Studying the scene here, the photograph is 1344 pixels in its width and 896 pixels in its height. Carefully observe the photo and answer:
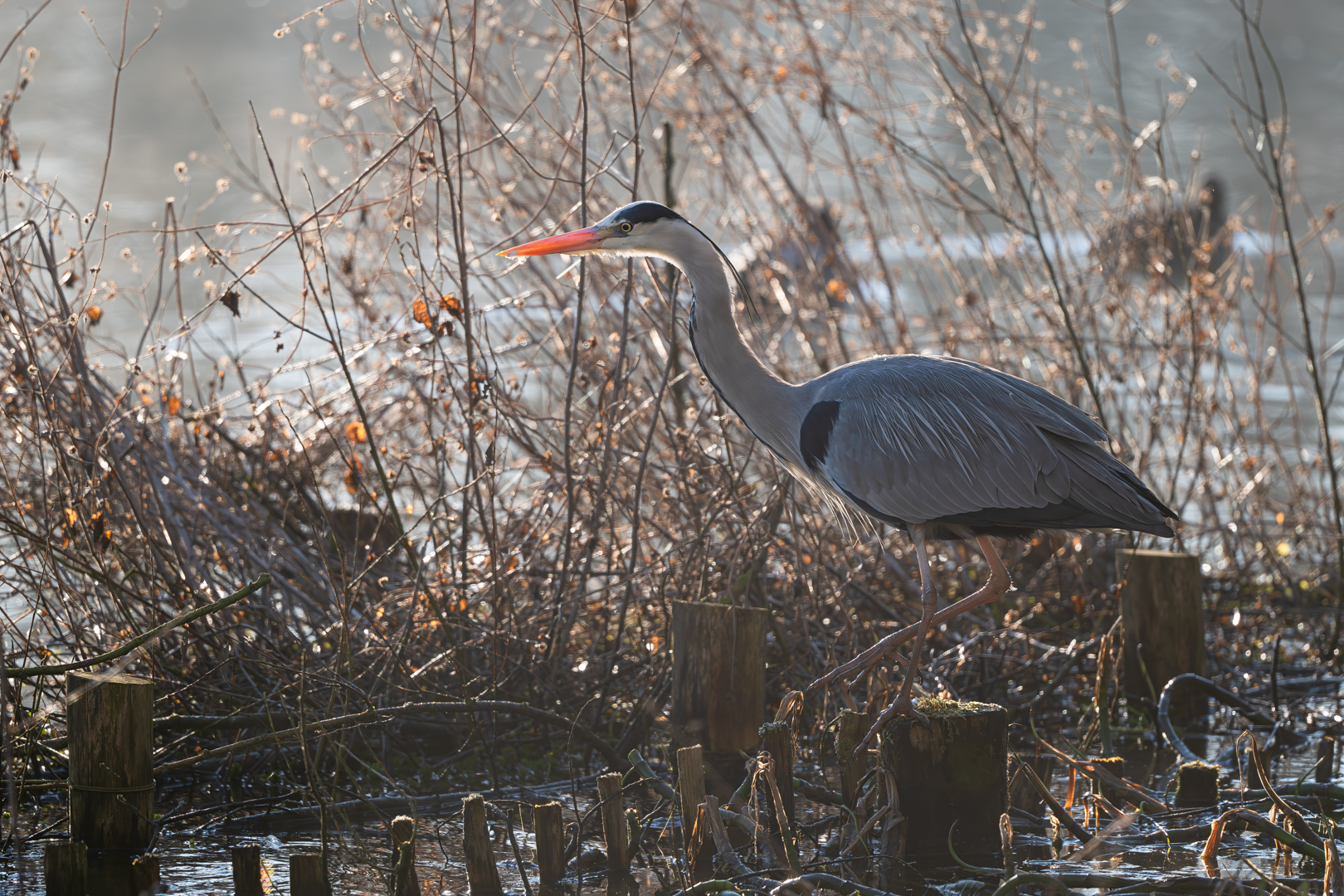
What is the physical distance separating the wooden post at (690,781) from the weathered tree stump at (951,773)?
54 centimetres

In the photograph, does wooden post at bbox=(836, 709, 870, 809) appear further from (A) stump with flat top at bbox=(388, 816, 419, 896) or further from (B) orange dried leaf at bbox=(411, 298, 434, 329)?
(B) orange dried leaf at bbox=(411, 298, 434, 329)

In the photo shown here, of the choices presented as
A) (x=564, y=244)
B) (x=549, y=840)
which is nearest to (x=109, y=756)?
(x=549, y=840)

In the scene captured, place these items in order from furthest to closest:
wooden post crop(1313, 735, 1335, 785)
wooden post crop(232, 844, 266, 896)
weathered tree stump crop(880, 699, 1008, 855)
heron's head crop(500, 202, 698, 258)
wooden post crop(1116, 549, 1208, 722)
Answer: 1. wooden post crop(1116, 549, 1208, 722)
2. wooden post crop(1313, 735, 1335, 785)
3. heron's head crop(500, 202, 698, 258)
4. weathered tree stump crop(880, 699, 1008, 855)
5. wooden post crop(232, 844, 266, 896)

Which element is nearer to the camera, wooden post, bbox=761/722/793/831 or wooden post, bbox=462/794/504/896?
wooden post, bbox=462/794/504/896

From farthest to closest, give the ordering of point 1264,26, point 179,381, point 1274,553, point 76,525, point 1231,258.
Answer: point 1264,26 → point 1231,258 → point 1274,553 → point 179,381 → point 76,525

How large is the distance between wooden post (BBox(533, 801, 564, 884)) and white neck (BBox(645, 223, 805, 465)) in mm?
1450

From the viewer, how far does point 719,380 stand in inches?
167

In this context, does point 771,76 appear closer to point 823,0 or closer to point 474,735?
point 823,0

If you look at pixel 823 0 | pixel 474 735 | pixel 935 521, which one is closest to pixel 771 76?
pixel 823 0

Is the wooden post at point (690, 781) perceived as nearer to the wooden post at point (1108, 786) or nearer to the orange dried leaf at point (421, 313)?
the wooden post at point (1108, 786)

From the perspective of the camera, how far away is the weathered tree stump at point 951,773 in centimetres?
355

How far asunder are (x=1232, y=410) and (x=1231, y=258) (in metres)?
0.82

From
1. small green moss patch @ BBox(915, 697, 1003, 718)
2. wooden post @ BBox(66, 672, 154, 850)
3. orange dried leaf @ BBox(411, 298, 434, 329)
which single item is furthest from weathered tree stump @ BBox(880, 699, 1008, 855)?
wooden post @ BBox(66, 672, 154, 850)

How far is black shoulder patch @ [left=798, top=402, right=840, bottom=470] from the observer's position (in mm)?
4168
